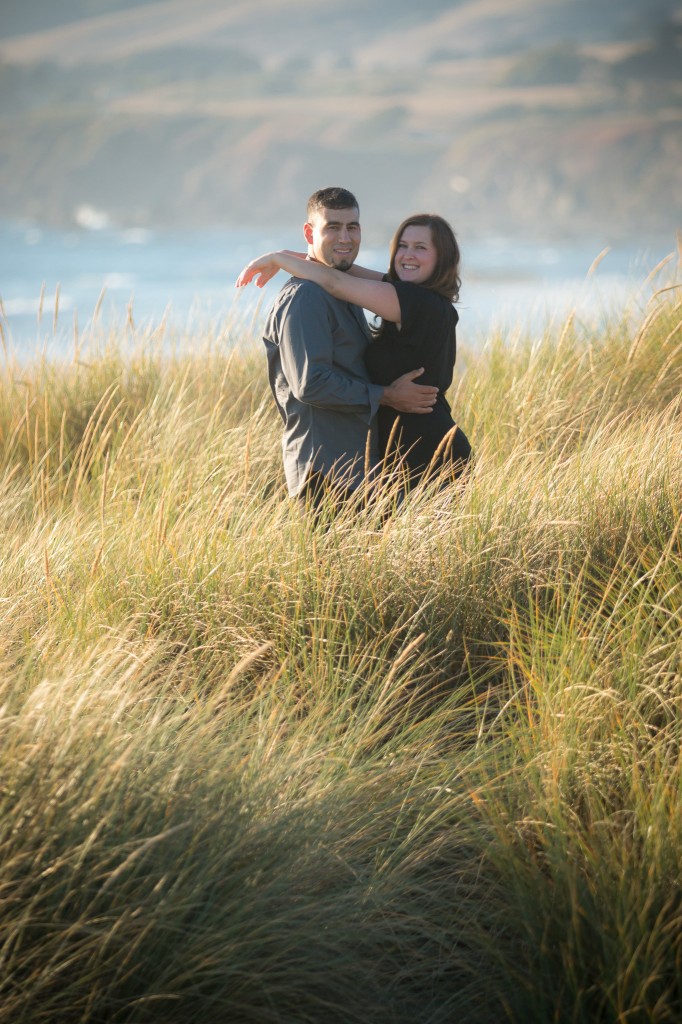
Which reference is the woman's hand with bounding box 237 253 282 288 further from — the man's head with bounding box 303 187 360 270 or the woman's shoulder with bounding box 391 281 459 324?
the woman's shoulder with bounding box 391 281 459 324

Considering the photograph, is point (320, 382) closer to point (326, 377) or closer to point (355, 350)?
point (326, 377)

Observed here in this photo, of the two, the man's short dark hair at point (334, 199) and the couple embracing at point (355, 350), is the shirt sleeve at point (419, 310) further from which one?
the man's short dark hair at point (334, 199)

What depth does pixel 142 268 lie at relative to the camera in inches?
3511

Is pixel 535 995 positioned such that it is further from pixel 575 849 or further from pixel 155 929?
pixel 155 929

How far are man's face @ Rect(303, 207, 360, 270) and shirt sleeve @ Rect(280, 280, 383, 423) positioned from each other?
0.16 meters

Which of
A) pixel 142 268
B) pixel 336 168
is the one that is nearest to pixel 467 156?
pixel 336 168

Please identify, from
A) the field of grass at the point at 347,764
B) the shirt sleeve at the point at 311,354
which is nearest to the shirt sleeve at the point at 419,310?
the shirt sleeve at the point at 311,354

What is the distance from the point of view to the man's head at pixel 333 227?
321cm

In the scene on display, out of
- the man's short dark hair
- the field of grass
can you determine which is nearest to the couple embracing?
the man's short dark hair

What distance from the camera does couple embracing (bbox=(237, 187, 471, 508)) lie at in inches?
127

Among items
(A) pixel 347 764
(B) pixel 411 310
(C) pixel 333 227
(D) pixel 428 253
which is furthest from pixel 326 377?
(A) pixel 347 764

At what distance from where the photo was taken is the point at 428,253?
3.42m

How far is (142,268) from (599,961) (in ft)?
302

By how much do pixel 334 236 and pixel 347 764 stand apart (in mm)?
1779
